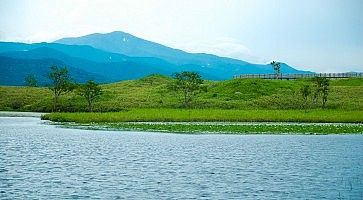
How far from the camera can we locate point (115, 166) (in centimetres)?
3922

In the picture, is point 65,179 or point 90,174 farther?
point 90,174

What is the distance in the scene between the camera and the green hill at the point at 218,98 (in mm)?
124500

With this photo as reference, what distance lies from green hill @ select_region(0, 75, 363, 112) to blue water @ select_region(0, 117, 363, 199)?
6312cm

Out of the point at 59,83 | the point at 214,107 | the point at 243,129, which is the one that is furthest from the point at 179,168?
the point at 59,83

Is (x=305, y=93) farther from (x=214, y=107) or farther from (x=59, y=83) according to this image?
(x=59, y=83)

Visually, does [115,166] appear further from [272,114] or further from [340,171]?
[272,114]

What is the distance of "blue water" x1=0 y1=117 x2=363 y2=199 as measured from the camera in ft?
97.5

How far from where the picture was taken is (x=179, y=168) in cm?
3828

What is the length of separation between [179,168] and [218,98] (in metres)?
96.5

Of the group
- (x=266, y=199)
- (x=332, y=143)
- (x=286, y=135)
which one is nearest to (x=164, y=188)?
(x=266, y=199)

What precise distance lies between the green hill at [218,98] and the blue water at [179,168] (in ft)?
207

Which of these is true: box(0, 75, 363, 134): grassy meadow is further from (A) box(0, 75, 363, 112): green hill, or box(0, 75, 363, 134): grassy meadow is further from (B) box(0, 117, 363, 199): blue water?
(B) box(0, 117, 363, 199): blue water

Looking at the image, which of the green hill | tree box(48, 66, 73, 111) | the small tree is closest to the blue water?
the small tree

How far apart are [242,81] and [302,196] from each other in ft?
406
